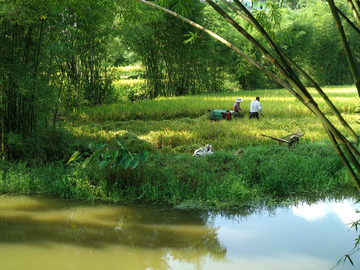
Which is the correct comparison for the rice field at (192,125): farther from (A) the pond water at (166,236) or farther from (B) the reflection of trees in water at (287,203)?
(A) the pond water at (166,236)

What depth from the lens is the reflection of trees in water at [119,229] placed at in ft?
8.70

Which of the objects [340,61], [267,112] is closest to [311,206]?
[267,112]

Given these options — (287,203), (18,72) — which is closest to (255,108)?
(287,203)

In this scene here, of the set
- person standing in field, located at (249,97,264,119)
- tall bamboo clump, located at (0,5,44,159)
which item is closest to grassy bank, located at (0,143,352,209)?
tall bamboo clump, located at (0,5,44,159)

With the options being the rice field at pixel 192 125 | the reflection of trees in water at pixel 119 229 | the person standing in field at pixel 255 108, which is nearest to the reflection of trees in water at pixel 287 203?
the reflection of trees in water at pixel 119 229

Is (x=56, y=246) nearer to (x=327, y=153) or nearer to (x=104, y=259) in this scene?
(x=104, y=259)

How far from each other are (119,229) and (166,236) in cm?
43

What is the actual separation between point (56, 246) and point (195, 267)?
3.60ft

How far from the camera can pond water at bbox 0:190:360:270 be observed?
248cm

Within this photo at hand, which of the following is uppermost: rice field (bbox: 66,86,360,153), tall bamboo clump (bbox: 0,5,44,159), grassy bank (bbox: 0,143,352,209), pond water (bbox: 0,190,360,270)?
tall bamboo clump (bbox: 0,5,44,159)

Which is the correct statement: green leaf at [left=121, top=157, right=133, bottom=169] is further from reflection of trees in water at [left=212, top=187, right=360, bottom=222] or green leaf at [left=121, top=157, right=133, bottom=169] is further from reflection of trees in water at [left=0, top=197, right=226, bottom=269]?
reflection of trees in water at [left=212, top=187, right=360, bottom=222]

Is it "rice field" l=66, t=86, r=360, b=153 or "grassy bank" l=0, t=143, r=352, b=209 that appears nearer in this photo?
"grassy bank" l=0, t=143, r=352, b=209

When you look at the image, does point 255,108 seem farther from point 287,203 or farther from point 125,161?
point 125,161

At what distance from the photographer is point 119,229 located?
3.03 meters
